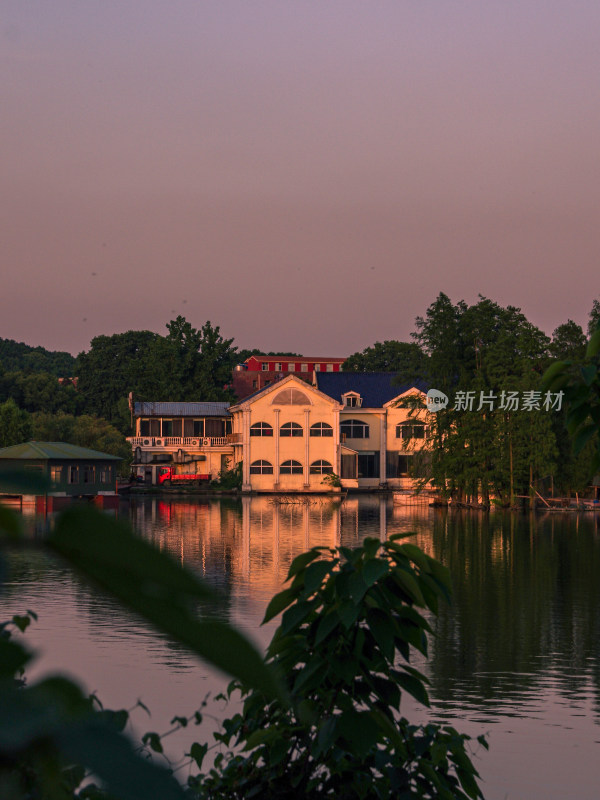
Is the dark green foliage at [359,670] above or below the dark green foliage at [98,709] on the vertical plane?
below

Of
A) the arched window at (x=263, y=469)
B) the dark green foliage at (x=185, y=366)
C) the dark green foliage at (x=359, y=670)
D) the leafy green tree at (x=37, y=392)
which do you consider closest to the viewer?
the dark green foliage at (x=359, y=670)

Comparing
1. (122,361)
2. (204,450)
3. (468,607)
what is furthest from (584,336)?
(122,361)

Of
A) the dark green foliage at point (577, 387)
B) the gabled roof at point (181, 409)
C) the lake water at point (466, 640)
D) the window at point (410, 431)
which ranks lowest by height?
the lake water at point (466, 640)

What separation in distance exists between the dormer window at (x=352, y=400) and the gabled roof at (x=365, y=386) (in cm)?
46

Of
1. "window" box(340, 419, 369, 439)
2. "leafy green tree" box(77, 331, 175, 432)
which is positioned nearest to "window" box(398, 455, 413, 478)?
"window" box(340, 419, 369, 439)

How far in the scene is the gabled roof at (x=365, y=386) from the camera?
6712 cm

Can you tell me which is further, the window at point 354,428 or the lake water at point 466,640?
the window at point 354,428

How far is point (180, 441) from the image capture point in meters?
68.9

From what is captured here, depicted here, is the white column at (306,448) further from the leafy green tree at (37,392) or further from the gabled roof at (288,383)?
the leafy green tree at (37,392)

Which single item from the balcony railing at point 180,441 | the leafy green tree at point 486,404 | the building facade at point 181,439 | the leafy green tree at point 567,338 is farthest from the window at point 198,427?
the leafy green tree at point 567,338

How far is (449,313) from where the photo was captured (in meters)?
55.2

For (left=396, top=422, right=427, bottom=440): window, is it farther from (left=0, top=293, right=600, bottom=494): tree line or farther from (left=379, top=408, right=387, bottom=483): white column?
(left=0, top=293, right=600, bottom=494): tree line

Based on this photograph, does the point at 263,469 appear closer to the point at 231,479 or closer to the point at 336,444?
the point at 231,479

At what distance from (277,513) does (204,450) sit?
2143 centimetres
